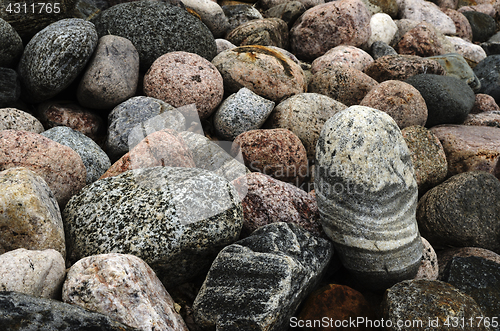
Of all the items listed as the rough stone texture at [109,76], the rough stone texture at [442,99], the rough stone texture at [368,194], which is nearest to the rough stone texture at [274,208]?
the rough stone texture at [368,194]

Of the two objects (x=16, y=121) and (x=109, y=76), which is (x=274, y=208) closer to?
(x=109, y=76)

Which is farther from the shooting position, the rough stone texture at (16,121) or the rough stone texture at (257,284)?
the rough stone texture at (16,121)

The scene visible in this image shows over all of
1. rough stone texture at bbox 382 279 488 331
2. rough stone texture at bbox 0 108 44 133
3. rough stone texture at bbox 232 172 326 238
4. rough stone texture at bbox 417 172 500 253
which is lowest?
rough stone texture at bbox 417 172 500 253

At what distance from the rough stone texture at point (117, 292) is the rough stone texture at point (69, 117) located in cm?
252

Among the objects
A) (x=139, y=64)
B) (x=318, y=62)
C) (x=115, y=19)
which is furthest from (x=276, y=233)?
(x=318, y=62)

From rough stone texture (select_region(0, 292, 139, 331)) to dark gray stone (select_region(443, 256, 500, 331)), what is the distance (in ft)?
8.05

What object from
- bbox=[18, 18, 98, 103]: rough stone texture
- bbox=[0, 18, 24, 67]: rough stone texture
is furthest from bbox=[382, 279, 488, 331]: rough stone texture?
bbox=[0, 18, 24, 67]: rough stone texture

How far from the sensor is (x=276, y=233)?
2.79 m

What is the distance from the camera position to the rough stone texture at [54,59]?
4039mm

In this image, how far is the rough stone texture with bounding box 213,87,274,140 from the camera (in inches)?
180

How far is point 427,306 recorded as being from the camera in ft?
8.00

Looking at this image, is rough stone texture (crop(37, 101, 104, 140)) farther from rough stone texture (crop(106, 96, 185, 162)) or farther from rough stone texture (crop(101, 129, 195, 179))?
rough stone texture (crop(101, 129, 195, 179))

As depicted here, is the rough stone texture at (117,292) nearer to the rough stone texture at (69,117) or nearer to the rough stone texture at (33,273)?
the rough stone texture at (33,273)

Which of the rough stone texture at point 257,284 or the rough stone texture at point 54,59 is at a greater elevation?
the rough stone texture at point 54,59
